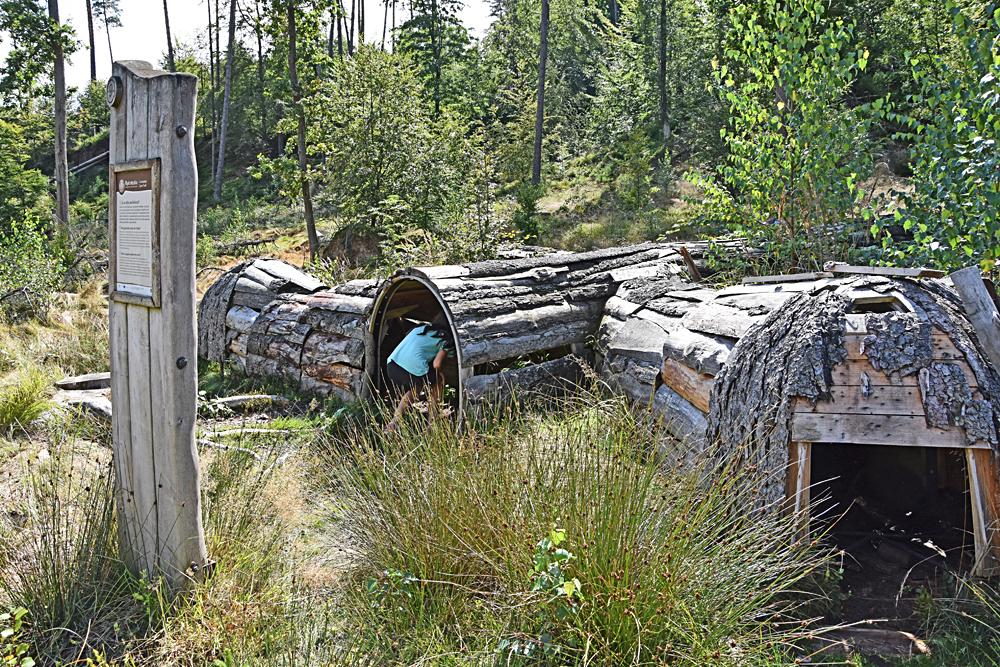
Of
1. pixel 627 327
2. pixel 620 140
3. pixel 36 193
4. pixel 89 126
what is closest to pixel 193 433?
pixel 627 327

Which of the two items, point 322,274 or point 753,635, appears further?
point 322,274

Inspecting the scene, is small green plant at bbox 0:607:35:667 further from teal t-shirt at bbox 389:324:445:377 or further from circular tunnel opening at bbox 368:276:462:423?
circular tunnel opening at bbox 368:276:462:423

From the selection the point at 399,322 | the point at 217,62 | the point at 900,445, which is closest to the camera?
the point at 900,445

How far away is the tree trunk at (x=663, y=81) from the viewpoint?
80.0 feet

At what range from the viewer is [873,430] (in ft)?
11.8

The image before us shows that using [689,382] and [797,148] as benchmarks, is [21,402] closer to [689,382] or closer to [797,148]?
[689,382]

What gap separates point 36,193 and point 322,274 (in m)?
21.3

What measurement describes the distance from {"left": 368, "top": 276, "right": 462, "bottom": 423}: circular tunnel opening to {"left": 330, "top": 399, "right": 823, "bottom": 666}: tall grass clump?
321cm

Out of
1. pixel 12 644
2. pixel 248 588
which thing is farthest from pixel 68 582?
pixel 248 588

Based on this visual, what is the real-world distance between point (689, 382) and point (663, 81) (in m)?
22.9

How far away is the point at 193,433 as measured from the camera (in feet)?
12.0

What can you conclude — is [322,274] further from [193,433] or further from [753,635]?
[753,635]

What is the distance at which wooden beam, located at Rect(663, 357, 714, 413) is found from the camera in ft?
15.0

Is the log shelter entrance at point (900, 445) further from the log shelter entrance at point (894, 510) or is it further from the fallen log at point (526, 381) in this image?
the fallen log at point (526, 381)
